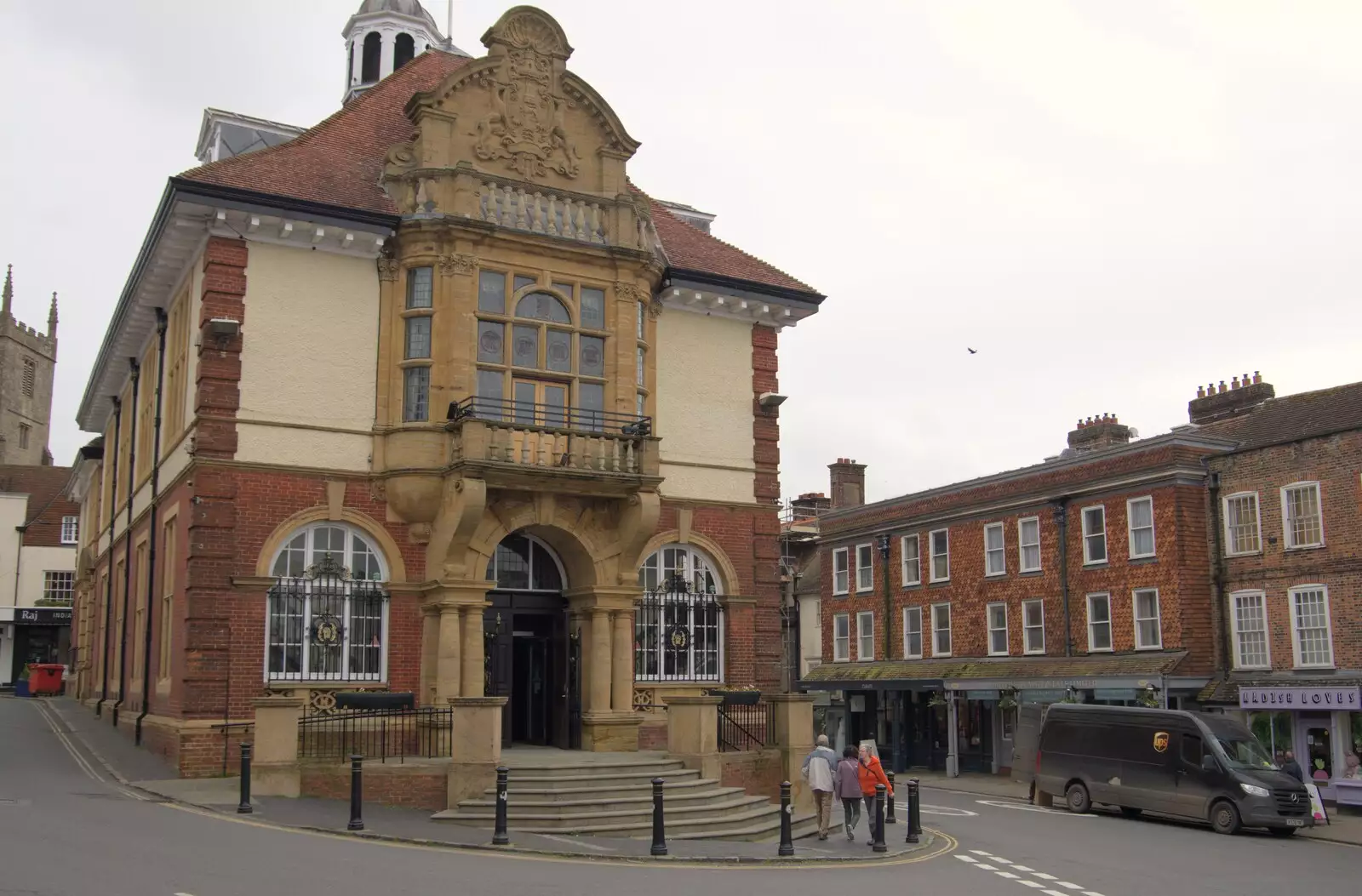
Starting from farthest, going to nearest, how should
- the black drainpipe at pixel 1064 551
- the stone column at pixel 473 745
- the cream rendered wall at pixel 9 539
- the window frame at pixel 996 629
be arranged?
the cream rendered wall at pixel 9 539 < the window frame at pixel 996 629 < the black drainpipe at pixel 1064 551 < the stone column at pixel 473 745

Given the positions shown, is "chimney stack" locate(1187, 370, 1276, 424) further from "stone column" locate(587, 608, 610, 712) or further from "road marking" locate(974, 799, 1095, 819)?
"stone column" locate(587, 608, 610, 712)

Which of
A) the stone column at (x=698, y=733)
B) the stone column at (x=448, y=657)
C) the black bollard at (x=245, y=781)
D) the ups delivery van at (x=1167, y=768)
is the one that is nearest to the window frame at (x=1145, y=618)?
the ups delivery van at (x=1167, y=768)

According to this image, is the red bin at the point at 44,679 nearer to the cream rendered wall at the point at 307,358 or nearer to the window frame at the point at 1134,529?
the cream rendered wall at the point at 307,358

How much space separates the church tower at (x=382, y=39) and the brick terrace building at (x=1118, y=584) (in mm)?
20538

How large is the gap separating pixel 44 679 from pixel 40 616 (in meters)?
17.6

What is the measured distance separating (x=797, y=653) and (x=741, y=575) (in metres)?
30.6

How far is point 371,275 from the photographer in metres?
21.3

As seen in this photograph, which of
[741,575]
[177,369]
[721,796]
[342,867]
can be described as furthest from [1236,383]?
[342,867]

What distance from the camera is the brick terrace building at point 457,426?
65.1 feet

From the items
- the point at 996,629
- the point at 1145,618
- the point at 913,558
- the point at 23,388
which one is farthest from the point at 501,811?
the point at 23,388

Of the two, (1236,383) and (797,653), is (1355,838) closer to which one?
(1236,383)

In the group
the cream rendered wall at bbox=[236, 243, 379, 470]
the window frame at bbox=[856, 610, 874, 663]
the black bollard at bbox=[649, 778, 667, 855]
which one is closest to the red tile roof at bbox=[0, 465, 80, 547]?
the window frame at bbox=[856, 610, 874, 663]

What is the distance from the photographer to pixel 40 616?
5638 centimetres

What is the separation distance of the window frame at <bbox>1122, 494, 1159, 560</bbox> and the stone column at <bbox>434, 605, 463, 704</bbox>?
2013cm
